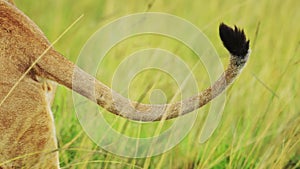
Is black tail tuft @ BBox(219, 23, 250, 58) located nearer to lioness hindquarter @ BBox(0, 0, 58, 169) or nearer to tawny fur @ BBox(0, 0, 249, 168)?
tawny fur @ BBox(0, 0, 249, 168)

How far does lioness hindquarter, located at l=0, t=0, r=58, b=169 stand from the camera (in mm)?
3492

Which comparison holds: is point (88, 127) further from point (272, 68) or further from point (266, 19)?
point (266, 19)

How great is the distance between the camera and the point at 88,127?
14.8ft

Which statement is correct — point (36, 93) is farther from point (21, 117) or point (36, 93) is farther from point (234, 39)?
point (234, 39)

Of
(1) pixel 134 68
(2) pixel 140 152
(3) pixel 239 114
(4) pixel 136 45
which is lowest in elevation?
(2) pixel 140 152

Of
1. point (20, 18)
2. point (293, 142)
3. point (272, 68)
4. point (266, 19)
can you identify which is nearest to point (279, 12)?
point (266, 19)

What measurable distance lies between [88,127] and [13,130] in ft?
3.42

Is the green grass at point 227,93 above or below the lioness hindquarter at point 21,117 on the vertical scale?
above

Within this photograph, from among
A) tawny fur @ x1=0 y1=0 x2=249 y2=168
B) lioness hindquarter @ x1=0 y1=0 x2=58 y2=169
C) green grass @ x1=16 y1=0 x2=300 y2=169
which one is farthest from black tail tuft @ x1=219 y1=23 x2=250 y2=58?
lioness hindquarter @ x1=0 y1=0 x2=58 y2=169

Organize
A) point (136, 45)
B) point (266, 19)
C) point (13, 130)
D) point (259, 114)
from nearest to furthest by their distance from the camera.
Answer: point (13, 130) → point (259, 114) → point (136, 45) → point (266, 19)

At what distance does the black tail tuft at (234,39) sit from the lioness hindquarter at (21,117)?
0.84 metres

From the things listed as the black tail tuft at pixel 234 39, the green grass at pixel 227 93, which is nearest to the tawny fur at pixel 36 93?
the black tail tuft at pixel 234 39

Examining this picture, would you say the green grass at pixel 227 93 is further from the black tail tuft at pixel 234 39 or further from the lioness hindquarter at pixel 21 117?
the black tail tuft at pixel 234 39

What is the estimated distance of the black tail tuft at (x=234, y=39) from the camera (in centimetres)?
377
